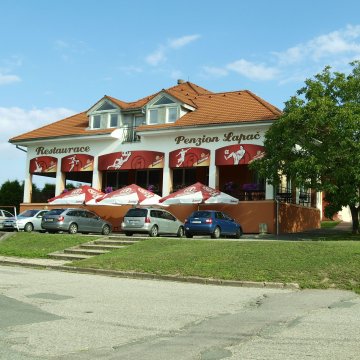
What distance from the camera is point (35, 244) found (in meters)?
23.5

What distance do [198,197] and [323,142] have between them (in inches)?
282

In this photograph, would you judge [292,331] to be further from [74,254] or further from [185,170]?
[185,170]

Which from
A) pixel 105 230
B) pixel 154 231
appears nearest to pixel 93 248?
pixel 154 231

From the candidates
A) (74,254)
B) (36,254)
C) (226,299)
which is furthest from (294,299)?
(36,254)

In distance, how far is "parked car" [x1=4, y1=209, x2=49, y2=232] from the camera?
3034 centimetres

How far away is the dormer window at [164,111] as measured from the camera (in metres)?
34.9

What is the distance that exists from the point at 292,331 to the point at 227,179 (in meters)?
28.2

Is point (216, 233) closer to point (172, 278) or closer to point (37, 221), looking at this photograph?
point (37, 221)

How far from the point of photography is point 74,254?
818 inches

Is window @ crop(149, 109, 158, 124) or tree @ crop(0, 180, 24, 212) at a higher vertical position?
window @ crop(149, 109, 158, 124)

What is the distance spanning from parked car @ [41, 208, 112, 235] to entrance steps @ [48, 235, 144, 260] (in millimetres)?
5240

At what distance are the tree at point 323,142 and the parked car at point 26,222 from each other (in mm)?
13487

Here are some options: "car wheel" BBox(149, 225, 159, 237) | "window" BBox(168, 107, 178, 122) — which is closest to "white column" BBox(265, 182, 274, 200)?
"car wheel" BBox(149, 225, 159, 237)

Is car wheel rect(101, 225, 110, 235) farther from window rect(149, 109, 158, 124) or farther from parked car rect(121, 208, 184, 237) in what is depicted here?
window rect(149, 109, 158, 124)
